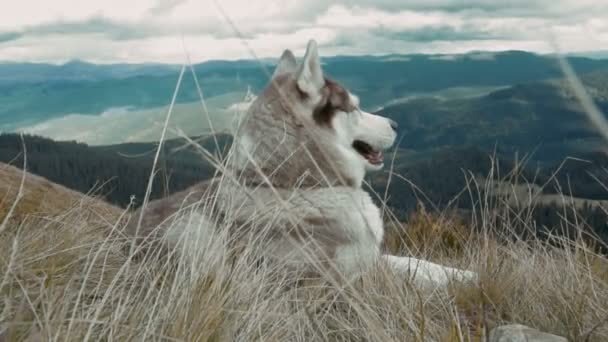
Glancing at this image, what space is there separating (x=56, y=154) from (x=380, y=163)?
19890cm

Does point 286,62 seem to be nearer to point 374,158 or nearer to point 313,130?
point 374,158

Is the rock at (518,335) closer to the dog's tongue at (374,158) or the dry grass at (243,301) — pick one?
the dry grass at (243,301)

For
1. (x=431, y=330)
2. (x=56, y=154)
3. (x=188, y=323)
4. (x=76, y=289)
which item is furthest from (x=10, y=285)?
(x=56, y=154)

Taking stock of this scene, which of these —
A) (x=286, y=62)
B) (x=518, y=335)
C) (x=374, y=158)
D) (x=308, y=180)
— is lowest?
(x=374, y=158)

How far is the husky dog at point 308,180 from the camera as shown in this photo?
5855 millimetres

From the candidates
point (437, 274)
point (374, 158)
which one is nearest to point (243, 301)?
point (437, 274)

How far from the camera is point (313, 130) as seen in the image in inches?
249

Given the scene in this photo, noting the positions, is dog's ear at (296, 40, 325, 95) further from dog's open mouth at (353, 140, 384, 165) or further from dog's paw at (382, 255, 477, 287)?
dog's paw at (382, 255, 477, 287)

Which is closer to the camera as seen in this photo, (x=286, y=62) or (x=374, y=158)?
(x=374, y=158)

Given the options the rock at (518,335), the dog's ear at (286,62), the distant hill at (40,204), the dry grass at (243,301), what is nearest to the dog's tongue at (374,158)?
the dog's ear at (286,62)

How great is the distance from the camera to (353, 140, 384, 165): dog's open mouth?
815 cm

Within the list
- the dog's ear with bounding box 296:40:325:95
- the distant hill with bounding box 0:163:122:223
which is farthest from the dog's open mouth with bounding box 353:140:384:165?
the distant hill with bounding box 0:163:122:223

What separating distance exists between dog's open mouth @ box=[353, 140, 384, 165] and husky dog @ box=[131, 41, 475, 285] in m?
0.01

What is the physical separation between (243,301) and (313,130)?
2.50 m
